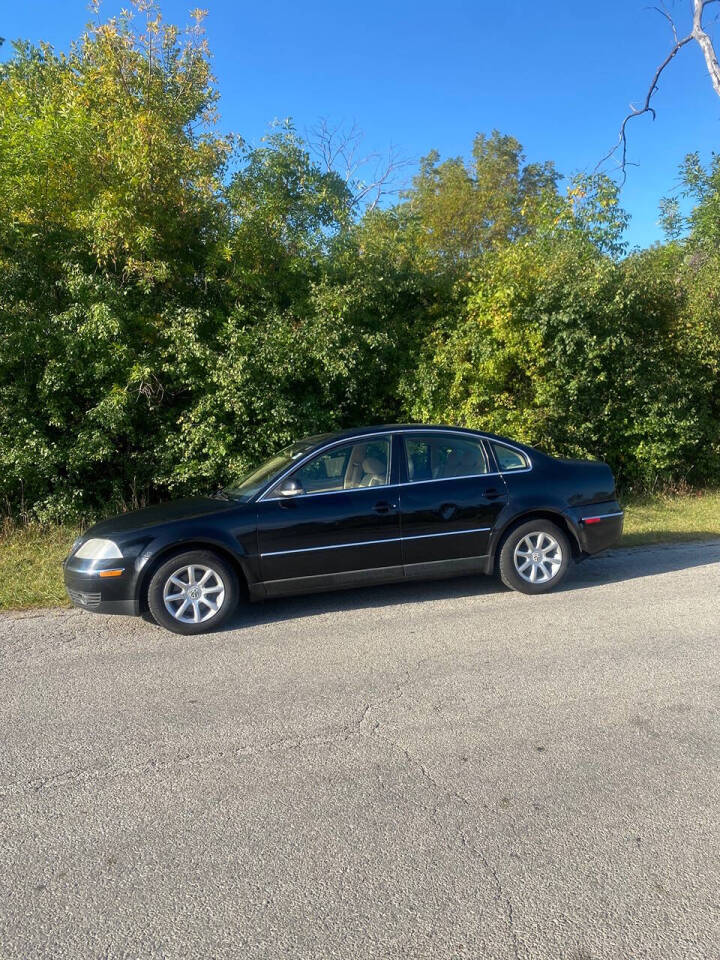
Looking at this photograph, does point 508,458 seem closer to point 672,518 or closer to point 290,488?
point 290,488

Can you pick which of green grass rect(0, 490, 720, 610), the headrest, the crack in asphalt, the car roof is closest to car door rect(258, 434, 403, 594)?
the headrest

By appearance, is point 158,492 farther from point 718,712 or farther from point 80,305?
point 718,712

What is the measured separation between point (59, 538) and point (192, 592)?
163 inches

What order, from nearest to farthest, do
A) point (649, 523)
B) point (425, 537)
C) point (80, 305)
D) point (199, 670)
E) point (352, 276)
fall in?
point (199, 670) → point (425, 537) → point (80, 305) → point (649, 523) → point (352, 276)

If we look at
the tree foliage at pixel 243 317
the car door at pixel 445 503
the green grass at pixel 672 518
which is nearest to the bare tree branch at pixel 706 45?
the tree foliage at pixel 243 317

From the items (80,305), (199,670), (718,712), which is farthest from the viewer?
(80,305)

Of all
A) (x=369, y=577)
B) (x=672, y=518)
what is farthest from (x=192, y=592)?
(x=672, y=518)

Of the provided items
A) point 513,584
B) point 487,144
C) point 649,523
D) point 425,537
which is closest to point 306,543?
point 425,537

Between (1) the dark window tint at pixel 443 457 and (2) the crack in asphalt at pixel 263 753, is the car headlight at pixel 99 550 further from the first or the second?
(1) the dark window tint at pixel 443 457

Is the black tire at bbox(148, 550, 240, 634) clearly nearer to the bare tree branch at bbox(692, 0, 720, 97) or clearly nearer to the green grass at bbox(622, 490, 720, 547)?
the green grass at bbox(622, 490, 720, 547)

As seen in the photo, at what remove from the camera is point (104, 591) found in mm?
5504

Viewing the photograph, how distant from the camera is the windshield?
6.18 m

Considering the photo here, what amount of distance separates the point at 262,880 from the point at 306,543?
132 inches

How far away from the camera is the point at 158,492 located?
10383mm
